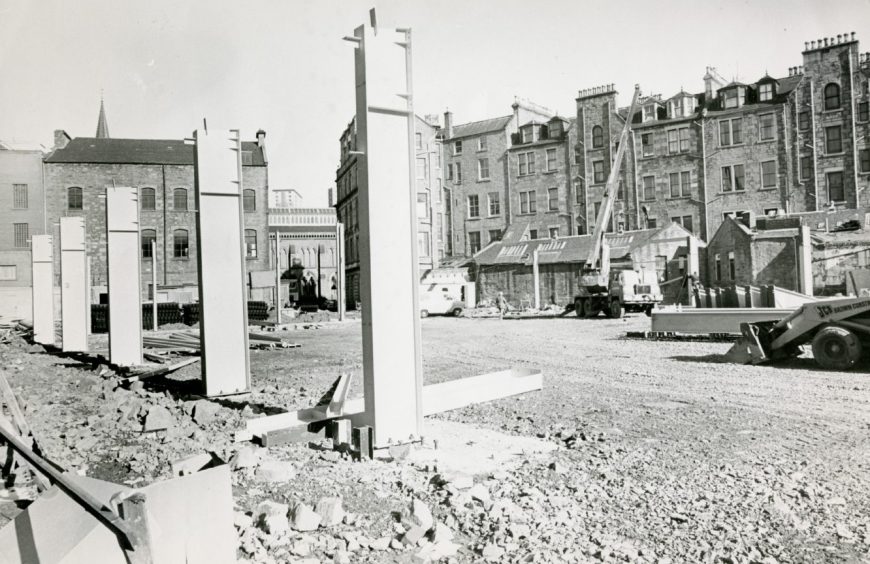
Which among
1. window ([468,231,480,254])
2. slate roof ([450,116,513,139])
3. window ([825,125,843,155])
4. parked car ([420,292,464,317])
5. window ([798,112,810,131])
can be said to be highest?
slate roof ([450,116,513,139])

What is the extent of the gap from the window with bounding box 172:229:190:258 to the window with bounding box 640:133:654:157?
36158mm

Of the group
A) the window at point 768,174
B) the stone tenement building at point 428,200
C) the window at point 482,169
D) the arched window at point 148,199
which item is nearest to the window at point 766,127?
the window at point 768,174

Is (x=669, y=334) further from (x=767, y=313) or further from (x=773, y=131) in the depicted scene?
(x=773, y=131)

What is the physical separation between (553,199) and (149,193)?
32.2m

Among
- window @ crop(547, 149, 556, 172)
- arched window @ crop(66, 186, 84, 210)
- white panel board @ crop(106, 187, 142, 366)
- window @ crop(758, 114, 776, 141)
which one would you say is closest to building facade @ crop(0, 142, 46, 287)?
white panel board @ crop(106, 187, 142, 366)

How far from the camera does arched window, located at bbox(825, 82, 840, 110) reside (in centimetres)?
3794

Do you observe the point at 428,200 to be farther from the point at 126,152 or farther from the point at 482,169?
the point at 126,152

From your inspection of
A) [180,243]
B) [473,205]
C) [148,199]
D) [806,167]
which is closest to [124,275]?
[180,243]

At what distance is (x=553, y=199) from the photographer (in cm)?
5072

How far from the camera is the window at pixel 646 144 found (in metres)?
47.0

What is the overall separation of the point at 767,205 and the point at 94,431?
44680mm

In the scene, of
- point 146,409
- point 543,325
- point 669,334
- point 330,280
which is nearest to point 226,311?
point 146,409

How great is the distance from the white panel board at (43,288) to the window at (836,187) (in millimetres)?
43045

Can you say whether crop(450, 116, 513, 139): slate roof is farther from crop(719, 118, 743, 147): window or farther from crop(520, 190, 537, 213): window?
crop(719, 118, 743, 147): window
